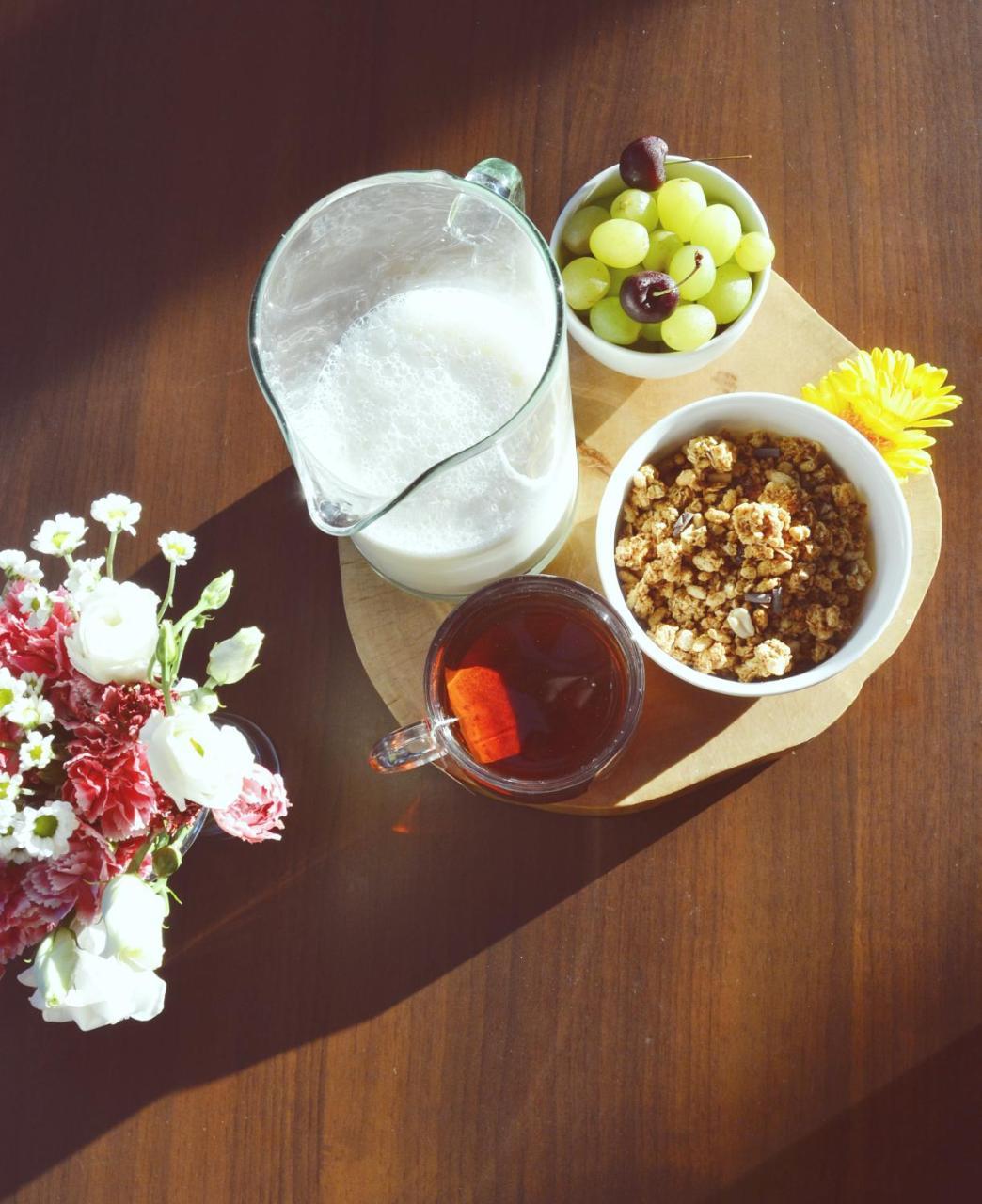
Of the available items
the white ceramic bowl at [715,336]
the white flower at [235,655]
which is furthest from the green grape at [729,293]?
the white flower at [235,655]

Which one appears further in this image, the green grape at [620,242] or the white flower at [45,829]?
the green grape at [620,242]

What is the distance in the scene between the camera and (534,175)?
86cm

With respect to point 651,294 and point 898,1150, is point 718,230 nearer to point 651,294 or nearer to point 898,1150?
point 651,294

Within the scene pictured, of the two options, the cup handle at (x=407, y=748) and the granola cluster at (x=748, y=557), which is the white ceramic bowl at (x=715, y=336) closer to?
the granola cluster at (x=748, y=557)

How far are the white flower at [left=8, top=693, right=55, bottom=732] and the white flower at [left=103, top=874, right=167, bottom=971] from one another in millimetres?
92

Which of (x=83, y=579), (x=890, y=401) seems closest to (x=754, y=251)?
(x=890, y=401)

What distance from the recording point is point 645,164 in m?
0.72

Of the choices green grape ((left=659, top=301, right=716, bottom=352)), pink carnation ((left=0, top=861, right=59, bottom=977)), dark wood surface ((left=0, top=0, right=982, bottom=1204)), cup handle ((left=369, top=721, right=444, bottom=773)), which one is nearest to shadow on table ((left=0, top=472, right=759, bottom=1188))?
dark wood surface ((left=0, top=0, right=982, bottom=1204))

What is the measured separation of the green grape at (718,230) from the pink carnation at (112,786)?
0.49 metres

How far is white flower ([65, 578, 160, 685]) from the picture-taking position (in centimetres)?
53

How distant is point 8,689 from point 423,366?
0.31 meters

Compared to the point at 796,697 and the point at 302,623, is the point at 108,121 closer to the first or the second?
the point at 302,623

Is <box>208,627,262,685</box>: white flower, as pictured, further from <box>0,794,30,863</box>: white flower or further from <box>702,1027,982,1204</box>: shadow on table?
<box>702,1027,982,1204</box>: shadow on table

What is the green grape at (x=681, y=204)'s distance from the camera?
720 mm
